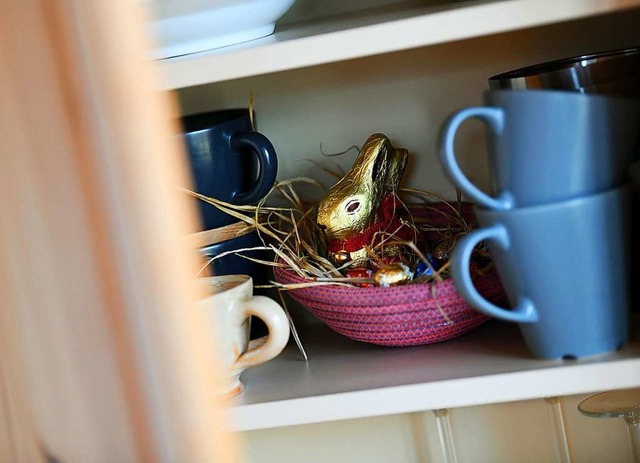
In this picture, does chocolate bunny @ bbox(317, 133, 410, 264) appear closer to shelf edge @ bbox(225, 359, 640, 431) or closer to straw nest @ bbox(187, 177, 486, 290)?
straw nest @ bbox(187, 177, 486, 290)

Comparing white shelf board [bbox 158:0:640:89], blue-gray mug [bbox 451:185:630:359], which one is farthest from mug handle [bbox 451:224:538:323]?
white shelf board [bbox 158:0:640:89]

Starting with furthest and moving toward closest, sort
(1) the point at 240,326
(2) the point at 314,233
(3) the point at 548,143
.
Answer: (2) the point at 314,233 < (1) the point at 240,326 < (3) the point at 548,143

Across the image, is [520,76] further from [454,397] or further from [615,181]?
[454,397]

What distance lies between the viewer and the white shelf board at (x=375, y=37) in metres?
0.48

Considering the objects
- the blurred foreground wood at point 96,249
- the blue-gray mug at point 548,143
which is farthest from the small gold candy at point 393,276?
the blurred foreground wood at point 96,249

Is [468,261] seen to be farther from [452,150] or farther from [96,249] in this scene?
[96,249]

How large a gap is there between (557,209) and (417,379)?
6.2 inches

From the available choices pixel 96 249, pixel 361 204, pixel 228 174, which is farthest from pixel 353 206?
pixel 96 249

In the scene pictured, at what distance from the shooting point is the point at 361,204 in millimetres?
633

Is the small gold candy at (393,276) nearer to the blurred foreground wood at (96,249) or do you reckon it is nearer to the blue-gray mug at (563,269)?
the blue-gray mug at (563,269)

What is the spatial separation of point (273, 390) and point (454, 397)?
0.45 feet

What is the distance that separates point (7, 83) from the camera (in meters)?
0.19

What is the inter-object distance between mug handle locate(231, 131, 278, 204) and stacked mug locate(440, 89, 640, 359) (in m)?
0.20

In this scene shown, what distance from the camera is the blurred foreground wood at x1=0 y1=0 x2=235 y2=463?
0.19 meters
